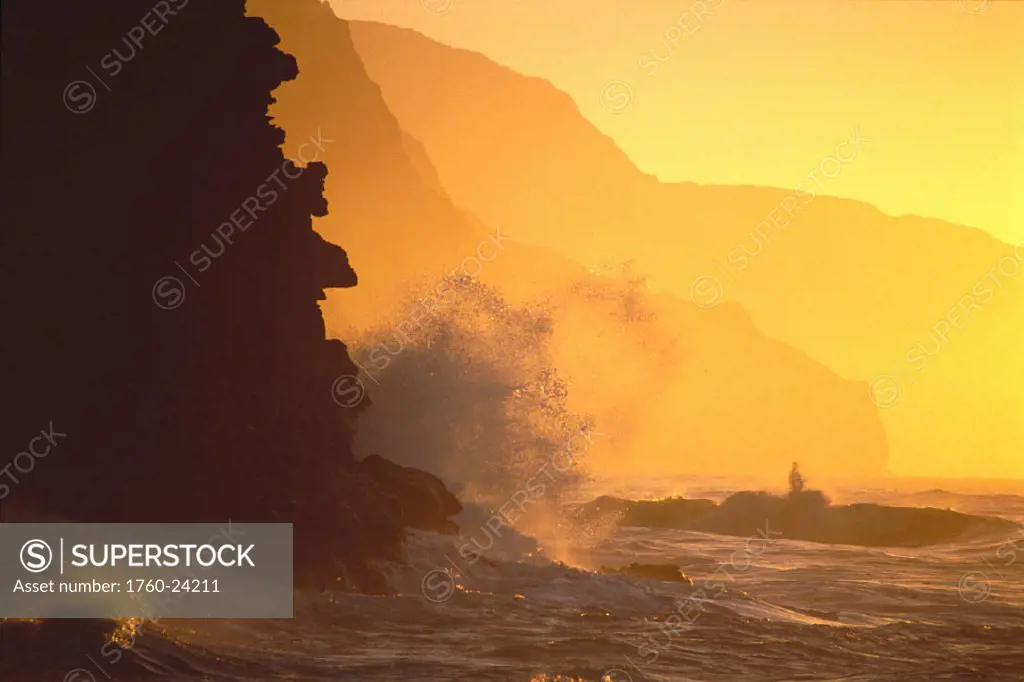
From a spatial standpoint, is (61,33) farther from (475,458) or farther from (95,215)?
(475,458)

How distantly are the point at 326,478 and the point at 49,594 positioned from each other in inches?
238

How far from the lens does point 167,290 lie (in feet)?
67.0

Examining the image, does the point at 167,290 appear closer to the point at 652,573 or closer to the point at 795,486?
the point at 652,573

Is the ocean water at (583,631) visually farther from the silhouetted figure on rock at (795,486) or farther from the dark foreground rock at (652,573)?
the silhouetted figure on rock at (795,486)

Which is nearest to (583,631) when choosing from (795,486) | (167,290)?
(167,290)

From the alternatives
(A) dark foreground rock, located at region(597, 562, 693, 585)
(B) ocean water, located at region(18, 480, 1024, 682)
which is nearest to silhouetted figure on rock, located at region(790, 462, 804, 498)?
(B) ocean water, located at region(18, 480, 1024, 682)

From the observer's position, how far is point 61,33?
65.4 ft

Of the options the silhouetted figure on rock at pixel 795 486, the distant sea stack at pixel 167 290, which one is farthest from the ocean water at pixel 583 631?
the silhouetted figure on rock at pixel 795 486

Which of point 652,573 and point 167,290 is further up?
point 167,290

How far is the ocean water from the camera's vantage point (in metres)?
17.0

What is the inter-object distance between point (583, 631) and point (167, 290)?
8843 millimetres

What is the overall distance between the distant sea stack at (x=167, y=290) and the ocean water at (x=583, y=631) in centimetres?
202

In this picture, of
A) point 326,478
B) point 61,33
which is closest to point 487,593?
point 326,478

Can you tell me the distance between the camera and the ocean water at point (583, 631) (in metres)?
17.0
